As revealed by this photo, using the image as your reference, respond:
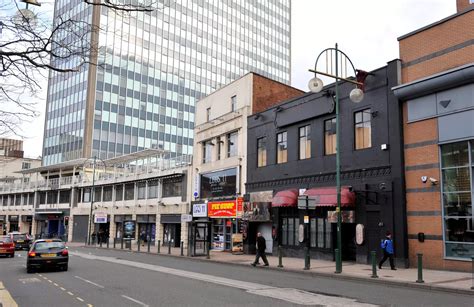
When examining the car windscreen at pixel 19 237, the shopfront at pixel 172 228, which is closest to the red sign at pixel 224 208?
the shopfront at pixel 172 228

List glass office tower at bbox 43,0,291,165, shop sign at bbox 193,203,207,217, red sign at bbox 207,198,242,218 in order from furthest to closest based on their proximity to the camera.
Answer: glass office tower at bbox 43,0,291,165 < shop sign at bbox 193,203,207,217 < red sign at bbox 207,198,242,218

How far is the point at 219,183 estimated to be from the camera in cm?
3531

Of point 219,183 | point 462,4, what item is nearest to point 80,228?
point 219,183

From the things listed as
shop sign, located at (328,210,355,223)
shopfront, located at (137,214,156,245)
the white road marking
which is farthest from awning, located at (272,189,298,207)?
shopfront, located at (137,214,156,245)

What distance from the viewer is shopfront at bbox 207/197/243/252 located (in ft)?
104

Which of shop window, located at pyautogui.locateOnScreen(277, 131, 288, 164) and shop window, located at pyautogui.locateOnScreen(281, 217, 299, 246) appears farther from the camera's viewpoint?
shop window, located at pyautogui.locateOnScreen(277, 131, 288, 164)

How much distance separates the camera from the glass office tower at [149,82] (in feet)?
247

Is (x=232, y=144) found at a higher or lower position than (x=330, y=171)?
higher

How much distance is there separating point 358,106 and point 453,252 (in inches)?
344

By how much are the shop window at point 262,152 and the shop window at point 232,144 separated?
299 centimetres

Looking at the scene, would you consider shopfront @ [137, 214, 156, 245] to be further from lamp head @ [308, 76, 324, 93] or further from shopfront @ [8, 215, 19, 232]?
shopfront @ [8, 215, 19, 232]

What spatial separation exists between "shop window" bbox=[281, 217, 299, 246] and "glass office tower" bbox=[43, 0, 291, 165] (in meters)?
46.4

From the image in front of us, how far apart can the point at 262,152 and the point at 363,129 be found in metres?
9.30

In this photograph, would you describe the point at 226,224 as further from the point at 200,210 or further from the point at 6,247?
the point at 6,247
